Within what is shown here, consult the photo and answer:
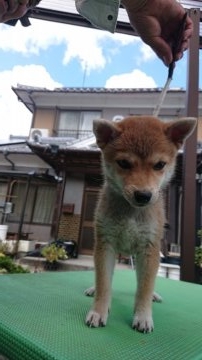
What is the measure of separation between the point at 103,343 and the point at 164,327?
45cm

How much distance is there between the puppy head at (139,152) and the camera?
1.39 metres

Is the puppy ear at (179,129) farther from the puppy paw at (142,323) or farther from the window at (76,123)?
the window at (76,123)

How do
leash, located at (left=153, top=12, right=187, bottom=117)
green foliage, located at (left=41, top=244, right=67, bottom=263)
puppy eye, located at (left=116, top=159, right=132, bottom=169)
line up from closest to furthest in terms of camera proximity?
1. puppy eye, located at (left=116, top=159, right=132, bottom=169)
2. leash, located at (left=153, top=12, right=187, bottom=117)
3. green foliage, located at (left=41, top=244, right=67, bottom=263)

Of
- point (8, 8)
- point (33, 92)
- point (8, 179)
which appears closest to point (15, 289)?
point (8, 8)

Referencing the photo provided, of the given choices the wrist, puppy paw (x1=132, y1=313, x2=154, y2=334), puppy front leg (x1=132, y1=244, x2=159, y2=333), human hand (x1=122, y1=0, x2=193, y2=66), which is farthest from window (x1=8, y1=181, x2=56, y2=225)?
puppy paw (x1=132, y1=313, x2=154, y2=334)

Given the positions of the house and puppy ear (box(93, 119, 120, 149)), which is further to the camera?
the house

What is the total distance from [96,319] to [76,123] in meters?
13.9

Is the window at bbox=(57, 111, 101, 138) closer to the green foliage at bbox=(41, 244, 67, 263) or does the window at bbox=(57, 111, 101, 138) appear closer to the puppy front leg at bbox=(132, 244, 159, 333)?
the green foliage at bbox=(41, 244, 67, 263)

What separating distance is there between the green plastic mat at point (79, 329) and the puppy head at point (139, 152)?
1.94ft

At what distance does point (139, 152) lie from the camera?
4.80 feet

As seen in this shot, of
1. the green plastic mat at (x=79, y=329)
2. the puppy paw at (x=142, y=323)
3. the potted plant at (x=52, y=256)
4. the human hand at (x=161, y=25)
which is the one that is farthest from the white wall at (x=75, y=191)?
the puppy paw at (x=142, y=323)

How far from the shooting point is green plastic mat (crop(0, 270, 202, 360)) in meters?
1.02

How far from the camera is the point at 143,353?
1.07m

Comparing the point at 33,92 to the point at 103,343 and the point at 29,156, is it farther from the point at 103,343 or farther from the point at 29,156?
the point at 103,343
